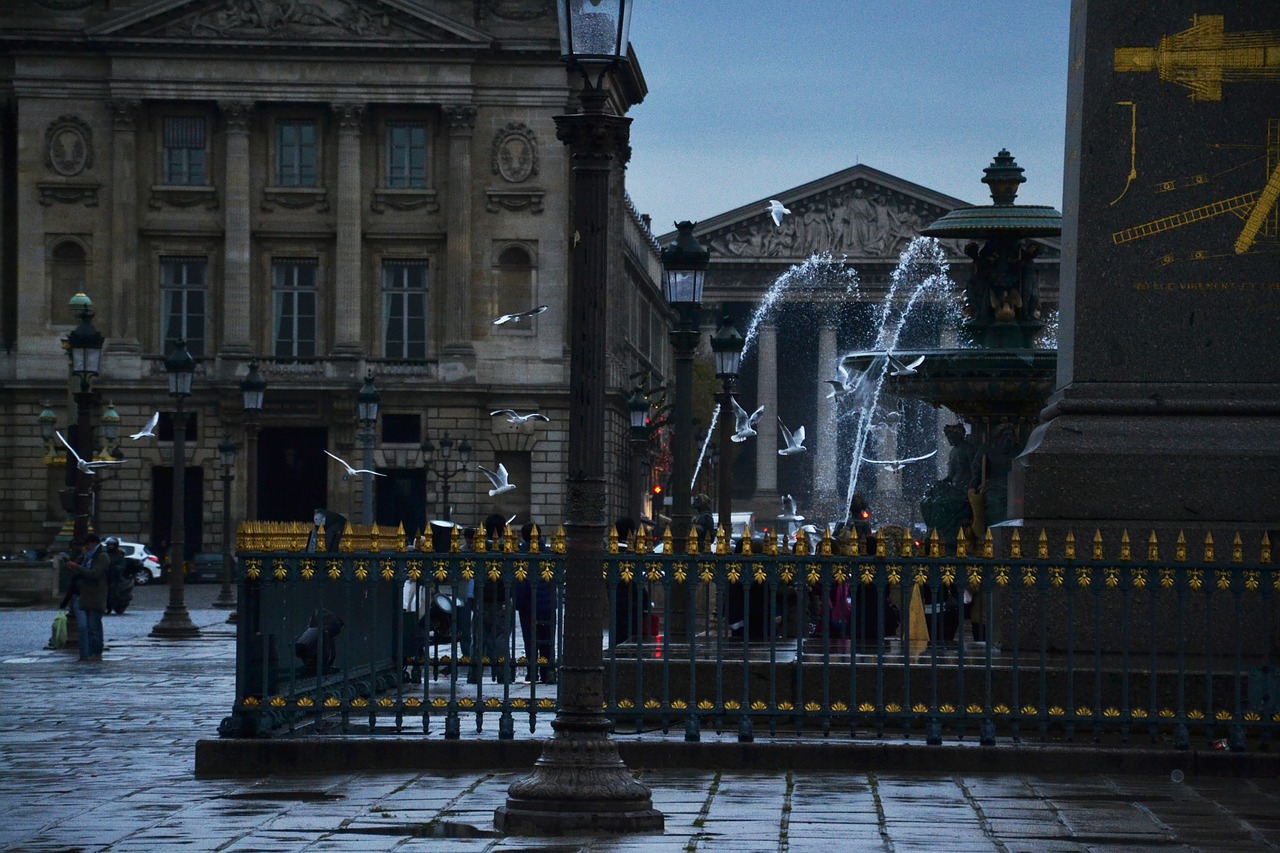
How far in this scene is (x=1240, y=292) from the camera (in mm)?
13602

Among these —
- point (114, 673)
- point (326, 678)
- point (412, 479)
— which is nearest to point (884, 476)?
point (412, 479)

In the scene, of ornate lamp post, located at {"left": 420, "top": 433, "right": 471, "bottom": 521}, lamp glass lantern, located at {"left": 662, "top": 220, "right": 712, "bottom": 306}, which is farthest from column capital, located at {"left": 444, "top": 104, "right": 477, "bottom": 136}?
lamp glass lantern, located at {"left": 662, "top": 220, "right": 712, "bottom": 306}

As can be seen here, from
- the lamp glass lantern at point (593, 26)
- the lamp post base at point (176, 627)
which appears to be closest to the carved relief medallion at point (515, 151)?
the lamp post base at point (176, 627)

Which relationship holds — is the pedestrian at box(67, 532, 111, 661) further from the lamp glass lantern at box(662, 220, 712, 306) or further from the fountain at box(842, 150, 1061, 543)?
the fountain at box(842, 150, 1061, 543)

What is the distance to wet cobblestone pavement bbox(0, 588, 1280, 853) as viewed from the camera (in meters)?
10.2

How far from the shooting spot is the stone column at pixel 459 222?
6919cm

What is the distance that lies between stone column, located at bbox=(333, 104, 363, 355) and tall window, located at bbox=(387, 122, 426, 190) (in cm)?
117

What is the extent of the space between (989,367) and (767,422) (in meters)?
102

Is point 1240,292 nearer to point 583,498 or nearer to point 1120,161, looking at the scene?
point 1120,161

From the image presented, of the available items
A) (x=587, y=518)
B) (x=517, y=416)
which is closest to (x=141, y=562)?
(x=517, y=416)

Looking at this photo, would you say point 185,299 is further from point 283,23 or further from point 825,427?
point 825,427

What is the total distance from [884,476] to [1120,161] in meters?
95.2

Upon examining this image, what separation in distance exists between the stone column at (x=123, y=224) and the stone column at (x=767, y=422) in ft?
178

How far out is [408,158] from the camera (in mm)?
70688
